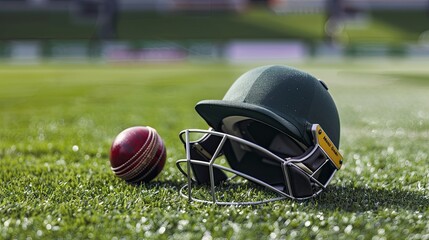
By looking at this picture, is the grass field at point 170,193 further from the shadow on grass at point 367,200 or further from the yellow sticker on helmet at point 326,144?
the yellow sticker on helmet at point 326,144

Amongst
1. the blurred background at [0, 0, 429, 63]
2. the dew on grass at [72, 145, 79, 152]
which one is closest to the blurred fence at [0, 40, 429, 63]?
the blurred background at [0, 0, 429, 63]

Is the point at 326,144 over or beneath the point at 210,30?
over

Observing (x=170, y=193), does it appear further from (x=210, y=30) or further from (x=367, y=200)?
(x=210, y=30)

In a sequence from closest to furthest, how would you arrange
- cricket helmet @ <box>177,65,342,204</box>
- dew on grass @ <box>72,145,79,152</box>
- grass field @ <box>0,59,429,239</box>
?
grass field @ <box>0,59,429,239</box> < cricket helmet @ <box>177,65,342,204</box> < dew on grass @ <box>72,145,79,152</box>

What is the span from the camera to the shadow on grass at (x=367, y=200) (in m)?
2.78

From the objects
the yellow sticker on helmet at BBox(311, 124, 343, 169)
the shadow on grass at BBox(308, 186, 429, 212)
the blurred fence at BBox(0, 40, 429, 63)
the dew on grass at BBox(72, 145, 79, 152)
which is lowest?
the blurred fence at BBox(0, 40, 429, 63)

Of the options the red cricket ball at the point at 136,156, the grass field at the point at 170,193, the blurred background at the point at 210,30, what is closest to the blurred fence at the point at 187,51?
the blurred background at the point at 210,30

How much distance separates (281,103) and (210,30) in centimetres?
3625

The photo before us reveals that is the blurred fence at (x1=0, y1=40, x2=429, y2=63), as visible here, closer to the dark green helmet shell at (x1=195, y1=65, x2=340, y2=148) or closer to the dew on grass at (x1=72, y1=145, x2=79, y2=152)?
the dew on grass at (x1=72, y1=145, x2=79, y2=152)

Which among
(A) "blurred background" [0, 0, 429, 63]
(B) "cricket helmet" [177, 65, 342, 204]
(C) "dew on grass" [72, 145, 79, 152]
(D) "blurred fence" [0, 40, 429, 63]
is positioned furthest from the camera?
(A) "blurred background" [0, 0, 429, 63]

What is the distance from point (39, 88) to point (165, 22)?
29536 millimetres

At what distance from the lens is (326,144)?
2.81 metres

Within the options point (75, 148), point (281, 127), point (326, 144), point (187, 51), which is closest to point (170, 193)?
point (281, 127)

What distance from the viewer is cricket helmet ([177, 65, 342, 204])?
8.91ft
